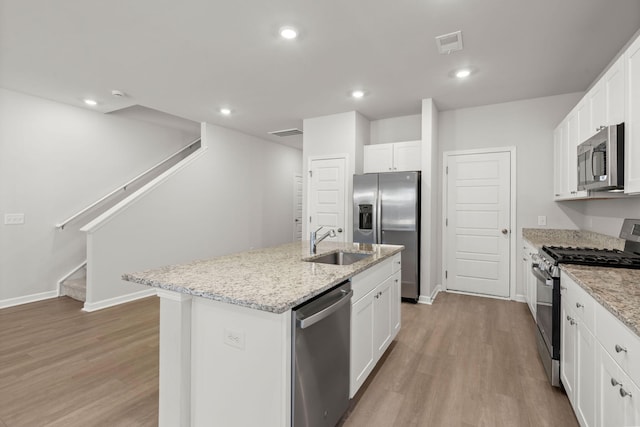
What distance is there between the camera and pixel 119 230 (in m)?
4.02

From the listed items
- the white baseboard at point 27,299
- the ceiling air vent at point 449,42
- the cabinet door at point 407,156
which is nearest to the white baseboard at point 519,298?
the cabinet door at point 407,156

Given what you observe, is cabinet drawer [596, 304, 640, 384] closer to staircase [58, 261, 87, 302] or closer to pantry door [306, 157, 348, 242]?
pantry door [306, 157, 348, 242]

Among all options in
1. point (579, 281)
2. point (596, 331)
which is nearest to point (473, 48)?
point (579, 281)

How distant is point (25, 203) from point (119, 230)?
123 cm

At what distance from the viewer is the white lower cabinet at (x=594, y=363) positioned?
1.13 metres

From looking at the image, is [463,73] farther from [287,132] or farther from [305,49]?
[287,132]

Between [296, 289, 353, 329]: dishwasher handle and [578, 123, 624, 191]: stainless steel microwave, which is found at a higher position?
[578, 123, 624, 191]: stainless steel microwave

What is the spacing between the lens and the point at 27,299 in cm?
399

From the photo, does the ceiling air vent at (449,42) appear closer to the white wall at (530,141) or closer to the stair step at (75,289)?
the white wall at (530,141)

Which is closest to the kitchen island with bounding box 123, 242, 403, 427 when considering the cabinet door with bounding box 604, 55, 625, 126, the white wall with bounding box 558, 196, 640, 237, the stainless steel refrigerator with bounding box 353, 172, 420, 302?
the cabinet door with bounding box 604, 55, 625, 126

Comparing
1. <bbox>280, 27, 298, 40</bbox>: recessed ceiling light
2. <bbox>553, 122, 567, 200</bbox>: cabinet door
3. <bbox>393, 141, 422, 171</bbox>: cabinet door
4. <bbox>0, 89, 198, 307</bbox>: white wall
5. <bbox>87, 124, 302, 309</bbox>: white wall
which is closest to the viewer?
<bbox>280, 27, 298, 40</bbox>: recessed ceiling light

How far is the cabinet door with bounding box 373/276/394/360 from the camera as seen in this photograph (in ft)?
7.51

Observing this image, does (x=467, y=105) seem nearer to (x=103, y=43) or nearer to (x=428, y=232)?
(x=428, y=232)

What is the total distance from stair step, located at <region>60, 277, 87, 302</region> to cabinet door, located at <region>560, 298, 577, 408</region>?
196 inches
